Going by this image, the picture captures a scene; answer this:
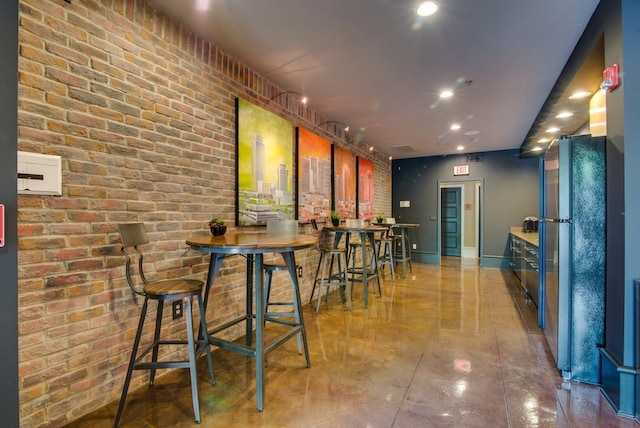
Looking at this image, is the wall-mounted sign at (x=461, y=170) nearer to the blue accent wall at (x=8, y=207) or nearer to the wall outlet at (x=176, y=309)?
the wall outlet at (x=176, y=309)

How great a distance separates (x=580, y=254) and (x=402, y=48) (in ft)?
7.04

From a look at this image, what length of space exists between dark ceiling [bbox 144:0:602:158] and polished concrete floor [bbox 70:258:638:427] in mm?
2557

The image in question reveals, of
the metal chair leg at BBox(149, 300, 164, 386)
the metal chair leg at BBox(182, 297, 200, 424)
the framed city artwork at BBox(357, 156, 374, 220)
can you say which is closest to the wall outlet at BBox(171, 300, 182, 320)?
the metal chair leg at BBox(149, 300, 164, 386)

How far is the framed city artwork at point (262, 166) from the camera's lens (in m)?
3.01

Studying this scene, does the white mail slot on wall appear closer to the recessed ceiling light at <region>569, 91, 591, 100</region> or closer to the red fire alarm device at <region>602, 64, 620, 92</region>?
the red fire alarm device at <region>602, 64, 620, 92</region>

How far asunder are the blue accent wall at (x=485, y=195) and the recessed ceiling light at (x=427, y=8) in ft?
19.2

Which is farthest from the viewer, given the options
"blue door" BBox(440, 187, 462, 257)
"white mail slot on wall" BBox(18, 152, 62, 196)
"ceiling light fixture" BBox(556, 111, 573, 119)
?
"blue door" BBox(440, 187, 462, 257)

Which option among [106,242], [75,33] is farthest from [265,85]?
[106,242]

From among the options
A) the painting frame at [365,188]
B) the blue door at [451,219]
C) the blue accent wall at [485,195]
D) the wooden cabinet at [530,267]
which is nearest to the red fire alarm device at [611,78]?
the wooden cabinet at [530,267]

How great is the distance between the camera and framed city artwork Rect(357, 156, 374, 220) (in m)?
5.99

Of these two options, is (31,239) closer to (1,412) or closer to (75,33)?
(1,412)

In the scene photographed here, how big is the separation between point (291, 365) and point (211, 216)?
4.59ft

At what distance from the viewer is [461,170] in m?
7.49

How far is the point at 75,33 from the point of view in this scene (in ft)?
5.87
